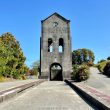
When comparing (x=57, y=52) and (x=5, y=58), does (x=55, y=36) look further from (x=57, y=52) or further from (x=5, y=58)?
(x=5, y=58)

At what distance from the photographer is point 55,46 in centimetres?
5116

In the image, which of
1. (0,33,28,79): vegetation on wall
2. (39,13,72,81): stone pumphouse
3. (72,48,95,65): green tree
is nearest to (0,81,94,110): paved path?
(39,13,72,81): stone pumphouse

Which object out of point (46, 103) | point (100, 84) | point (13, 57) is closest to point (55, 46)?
point (13, 57)

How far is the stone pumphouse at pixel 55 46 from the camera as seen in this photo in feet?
167

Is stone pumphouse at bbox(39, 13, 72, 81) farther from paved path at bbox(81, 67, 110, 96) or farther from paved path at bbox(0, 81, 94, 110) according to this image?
paved path at bbox(0, 81, 94, 110)

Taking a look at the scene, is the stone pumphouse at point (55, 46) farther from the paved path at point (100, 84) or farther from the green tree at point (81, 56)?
the green tree at point (81, 56)

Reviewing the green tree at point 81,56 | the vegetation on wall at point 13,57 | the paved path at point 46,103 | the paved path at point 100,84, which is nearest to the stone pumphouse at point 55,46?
the vegetation on wall at point 13,57

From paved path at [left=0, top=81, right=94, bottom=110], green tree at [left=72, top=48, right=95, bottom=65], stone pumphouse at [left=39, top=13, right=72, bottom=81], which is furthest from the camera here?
green tree at [left=72, top=48, right=95, bottom=65]

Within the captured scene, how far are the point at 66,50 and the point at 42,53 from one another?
163 inches

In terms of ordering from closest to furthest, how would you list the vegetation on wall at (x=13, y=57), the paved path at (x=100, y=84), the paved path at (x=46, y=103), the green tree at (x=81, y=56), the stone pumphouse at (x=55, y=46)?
the paved path at (x=46, y=103)
the paved path at (x=100, y=84)
the stone pumphouse at (x=55, y=46)
the vegetation on wall at (x=13, y=57)
the green tree at (x=81, y=56)

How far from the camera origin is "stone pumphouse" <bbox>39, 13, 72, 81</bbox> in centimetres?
5078

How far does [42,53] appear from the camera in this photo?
5097cm

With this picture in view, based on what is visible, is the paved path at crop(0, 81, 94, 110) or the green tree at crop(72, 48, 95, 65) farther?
the green tree at crop(72, 48, 95, 65)

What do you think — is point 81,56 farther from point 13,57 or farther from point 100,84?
point 100,84
